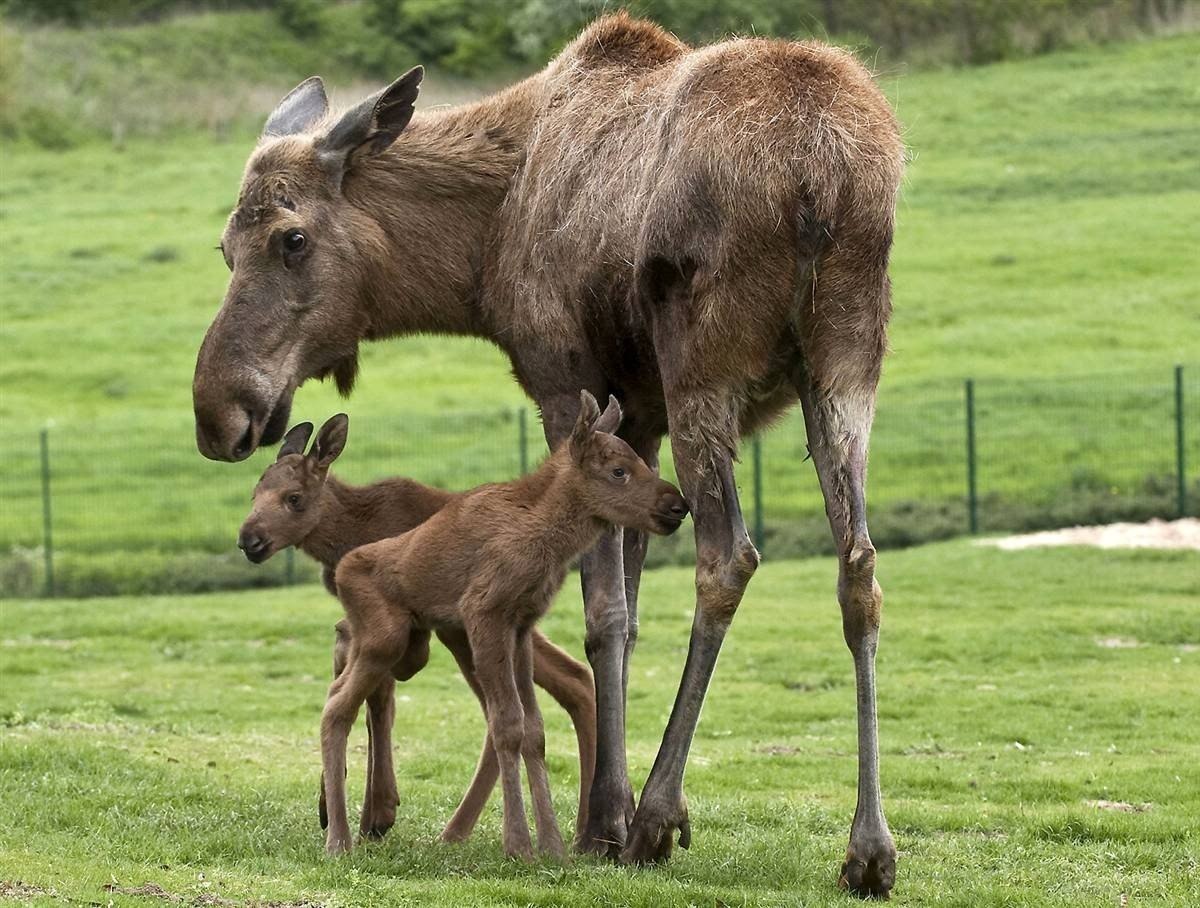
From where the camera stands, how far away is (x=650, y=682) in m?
18.6

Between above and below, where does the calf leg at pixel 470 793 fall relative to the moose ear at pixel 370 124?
below

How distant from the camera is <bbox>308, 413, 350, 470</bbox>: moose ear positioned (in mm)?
9734

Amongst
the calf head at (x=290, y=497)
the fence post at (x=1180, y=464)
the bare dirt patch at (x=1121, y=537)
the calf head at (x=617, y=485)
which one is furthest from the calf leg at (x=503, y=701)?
the fence post at (x=1180, y=464)

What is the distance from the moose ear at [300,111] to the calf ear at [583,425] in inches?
93.3

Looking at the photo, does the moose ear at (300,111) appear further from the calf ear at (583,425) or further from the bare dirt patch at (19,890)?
the bare dirt patch at (19,890)

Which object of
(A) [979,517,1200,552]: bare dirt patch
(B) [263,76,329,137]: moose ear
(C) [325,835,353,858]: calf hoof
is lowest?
(A) [979,517,1200,552]: bare dirt patch

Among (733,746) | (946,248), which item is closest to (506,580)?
(733,746)

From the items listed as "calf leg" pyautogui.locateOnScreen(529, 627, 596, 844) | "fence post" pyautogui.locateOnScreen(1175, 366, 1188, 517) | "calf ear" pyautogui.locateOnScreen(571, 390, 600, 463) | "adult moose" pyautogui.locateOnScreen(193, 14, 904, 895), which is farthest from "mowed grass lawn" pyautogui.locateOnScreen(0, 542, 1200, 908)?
"fence post" pyautogui.locateOnScreen(1175, 366, 1188, 517)

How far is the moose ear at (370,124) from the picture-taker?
30.4ft

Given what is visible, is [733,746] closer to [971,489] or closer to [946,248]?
[971,489]

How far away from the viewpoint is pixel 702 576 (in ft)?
27.8

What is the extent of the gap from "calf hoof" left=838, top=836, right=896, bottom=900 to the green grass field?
10.5 metres

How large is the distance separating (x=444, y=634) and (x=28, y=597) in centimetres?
2022

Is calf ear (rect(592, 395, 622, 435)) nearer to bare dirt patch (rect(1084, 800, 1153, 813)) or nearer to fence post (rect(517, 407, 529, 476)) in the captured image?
bare dirt patch (rect(1084, 800, 1153, 813))
